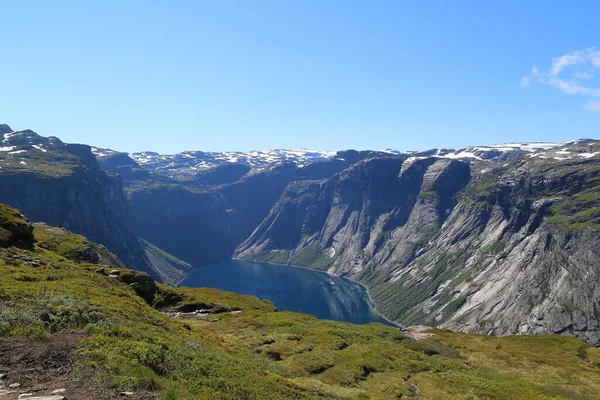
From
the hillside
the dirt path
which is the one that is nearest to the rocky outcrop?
the hillside

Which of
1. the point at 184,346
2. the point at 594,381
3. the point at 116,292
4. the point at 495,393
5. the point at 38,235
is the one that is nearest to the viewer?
the point at 184,346

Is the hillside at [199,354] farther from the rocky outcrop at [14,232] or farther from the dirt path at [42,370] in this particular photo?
the rocky outcrop at [14,232]

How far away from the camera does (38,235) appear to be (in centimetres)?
8894

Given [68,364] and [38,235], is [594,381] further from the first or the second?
[38,235]

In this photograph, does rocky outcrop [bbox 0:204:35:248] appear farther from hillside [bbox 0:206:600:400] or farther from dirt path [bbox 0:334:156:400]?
dirt path [bbox 0:334:156:400]

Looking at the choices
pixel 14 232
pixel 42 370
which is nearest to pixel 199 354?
pixel 42 370

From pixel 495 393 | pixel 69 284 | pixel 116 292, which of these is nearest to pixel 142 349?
pixel 69 284

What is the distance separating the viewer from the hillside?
20906 mm

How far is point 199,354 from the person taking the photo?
2830 cm

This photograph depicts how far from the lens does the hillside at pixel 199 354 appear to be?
2091 cm

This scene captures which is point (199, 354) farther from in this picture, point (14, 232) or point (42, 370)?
point (14, 232)

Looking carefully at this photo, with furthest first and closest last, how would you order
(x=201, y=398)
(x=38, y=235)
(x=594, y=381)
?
(x=38, y=235), (x=594, y=381), (x=201, y=398)

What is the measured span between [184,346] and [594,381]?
59.9 metres

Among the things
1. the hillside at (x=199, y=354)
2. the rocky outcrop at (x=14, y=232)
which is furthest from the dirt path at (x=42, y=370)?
the rocky outcrop at (x=14, y=232)
